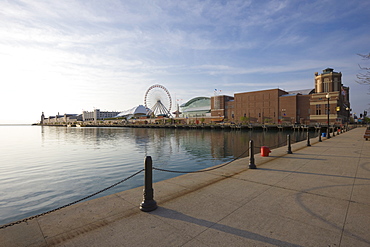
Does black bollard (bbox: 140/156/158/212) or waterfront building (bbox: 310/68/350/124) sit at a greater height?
waterfront building (bbox: 310/68/350/124)

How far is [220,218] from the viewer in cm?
498

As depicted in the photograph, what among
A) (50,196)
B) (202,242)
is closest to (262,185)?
(202,242)

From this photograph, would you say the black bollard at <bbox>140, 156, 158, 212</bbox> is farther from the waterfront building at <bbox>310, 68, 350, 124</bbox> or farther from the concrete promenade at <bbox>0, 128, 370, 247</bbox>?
the waterfront building at <bbox>310, 68, 350, 124</bbox>

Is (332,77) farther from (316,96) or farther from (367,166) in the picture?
(367,166)

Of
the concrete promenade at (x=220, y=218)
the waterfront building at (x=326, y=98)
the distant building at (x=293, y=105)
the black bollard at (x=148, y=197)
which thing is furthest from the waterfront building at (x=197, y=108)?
the black bollard at (x=148, y=197)

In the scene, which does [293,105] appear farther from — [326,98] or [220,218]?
[220,218]

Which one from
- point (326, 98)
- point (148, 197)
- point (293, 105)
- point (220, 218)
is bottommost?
point (220, 218)

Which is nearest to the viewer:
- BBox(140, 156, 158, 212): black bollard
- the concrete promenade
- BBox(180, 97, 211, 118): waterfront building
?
the concrete promenade

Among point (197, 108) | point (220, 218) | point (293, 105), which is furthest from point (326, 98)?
point (220, 218)

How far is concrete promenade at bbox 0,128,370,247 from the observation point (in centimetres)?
409

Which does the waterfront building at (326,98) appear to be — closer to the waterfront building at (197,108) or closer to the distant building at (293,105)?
the distant building at (293,105)

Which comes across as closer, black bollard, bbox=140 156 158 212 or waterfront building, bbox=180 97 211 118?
black bollard, bbox=140 156 158 212

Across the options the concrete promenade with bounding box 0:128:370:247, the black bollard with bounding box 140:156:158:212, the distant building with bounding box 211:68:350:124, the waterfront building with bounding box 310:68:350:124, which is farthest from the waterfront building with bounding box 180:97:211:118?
the black bollard with bounding box 140:156:158:212

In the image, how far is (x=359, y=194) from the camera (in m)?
6.51
